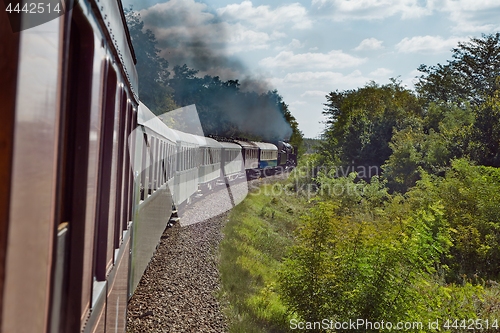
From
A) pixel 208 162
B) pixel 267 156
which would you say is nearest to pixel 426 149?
pixel 208 162

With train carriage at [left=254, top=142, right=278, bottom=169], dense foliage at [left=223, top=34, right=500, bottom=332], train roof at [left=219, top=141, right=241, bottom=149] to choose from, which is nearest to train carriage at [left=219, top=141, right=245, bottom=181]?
train roof at [left=219, top=141, right=241, bottom=149]

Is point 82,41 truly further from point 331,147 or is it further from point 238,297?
point 331,147

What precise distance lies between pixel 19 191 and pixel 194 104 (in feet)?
157

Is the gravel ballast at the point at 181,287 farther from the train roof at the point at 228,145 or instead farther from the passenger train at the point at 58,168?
the train roof at the point at 228,145

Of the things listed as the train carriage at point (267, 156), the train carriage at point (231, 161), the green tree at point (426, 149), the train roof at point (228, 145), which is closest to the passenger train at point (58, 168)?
the green tree at point (426, 149)

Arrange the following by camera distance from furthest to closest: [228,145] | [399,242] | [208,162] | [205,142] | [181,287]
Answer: [228,145] < [208,162] < [205,142] < [181,287] < [399,242]

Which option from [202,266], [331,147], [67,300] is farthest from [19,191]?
[331,147]

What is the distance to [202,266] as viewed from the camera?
10.1m

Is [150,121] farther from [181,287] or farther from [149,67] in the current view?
[149,67]

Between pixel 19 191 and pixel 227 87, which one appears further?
pixel 227 87

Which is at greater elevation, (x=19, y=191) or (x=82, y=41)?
(x=82, y=41)

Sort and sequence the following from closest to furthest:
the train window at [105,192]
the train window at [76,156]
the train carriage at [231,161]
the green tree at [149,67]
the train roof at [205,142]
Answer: the train window at [76,156], the train window at [105,192], the train roof at [205,142], the train carriage at [231,161], the green tree at [149,67]

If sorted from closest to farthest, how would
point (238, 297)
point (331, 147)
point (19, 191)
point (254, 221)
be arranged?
A: point (19, 191)
point (238, 297)
point (254, 221)
point (331, 147)

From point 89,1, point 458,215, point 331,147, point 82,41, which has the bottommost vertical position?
point 458,215
